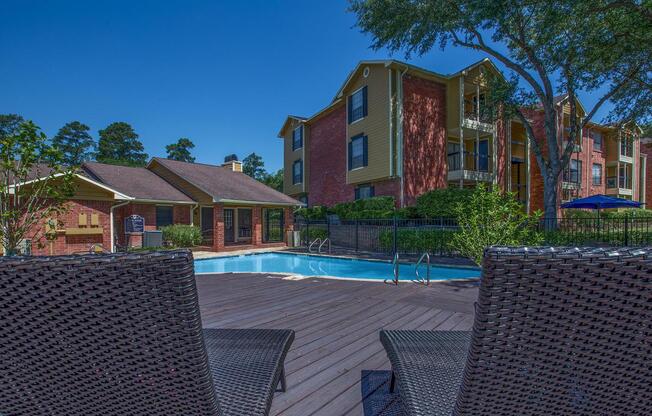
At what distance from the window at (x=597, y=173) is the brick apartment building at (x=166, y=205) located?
23.4m

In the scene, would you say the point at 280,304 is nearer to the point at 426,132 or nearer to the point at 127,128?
the point at 426,132

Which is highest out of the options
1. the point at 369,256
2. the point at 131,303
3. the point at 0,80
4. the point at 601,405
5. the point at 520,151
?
the point at 0,80

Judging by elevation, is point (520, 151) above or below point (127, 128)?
Result: below

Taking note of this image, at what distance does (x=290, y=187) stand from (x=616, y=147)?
1016 inches

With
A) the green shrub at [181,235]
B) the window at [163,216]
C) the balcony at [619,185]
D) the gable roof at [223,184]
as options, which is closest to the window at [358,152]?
the gable roof at [223,184]

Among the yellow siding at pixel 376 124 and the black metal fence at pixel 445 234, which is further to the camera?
the yellow siding at pixel 376 124

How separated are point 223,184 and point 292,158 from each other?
7526mm

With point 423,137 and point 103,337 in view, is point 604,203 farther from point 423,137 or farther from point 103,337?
point 103,337

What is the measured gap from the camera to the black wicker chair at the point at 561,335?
0.81 metres

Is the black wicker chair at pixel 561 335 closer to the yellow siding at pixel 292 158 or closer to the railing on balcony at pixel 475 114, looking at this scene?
the railing on balcony at pixel 475 114

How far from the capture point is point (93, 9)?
9594mm

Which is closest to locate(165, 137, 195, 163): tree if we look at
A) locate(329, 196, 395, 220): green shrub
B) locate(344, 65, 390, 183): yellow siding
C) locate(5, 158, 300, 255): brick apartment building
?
locate(5, 158, 300, 255): brick apartment building

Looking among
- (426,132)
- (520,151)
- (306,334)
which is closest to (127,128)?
(426,132)

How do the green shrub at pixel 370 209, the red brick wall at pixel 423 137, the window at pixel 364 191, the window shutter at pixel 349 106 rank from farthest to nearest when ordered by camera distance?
the window shutter at pixel 349 106
the window at pixel 364 191
the red brick wall at pixel 423 137
the green shrub at pixel 370 209
